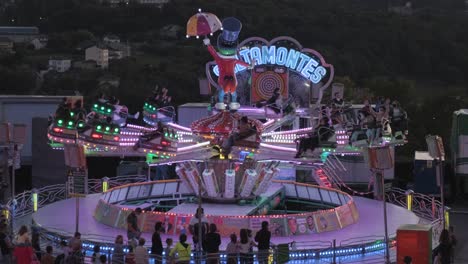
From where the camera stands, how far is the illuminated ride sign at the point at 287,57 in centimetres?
3356

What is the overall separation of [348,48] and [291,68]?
53118mm

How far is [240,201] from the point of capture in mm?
25891

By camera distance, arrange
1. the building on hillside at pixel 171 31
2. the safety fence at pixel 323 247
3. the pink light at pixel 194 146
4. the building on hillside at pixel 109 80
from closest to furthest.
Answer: the safety fence at pixel 323 247 → the pink light at pixel 194 146 → the building on hillside at pixel 109 80 → the building on hillside at pixel 171 31

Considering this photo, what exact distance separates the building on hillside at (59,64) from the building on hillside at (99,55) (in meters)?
1.98

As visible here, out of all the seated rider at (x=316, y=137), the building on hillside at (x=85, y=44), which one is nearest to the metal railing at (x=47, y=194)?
the seated rider at (x=316, y=137)

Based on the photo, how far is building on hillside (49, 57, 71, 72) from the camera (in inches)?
3366

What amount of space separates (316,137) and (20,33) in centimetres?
8683

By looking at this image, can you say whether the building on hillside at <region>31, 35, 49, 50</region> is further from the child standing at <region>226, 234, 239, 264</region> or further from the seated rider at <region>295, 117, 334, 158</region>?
the child standing at <region>226, 234, 239, 264</region>

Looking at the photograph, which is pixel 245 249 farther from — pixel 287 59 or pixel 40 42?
pixel 40 42

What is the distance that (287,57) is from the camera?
3369cm

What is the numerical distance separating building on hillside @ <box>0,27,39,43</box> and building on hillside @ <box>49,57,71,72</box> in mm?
14832

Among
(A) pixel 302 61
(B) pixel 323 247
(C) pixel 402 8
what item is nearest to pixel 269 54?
(A) pixel 302 61

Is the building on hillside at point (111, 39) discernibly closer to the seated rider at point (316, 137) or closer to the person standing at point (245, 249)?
the seated rider at point (316, 137)

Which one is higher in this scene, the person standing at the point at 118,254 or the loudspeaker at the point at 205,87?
the loudspeaker at the point at 205,87
